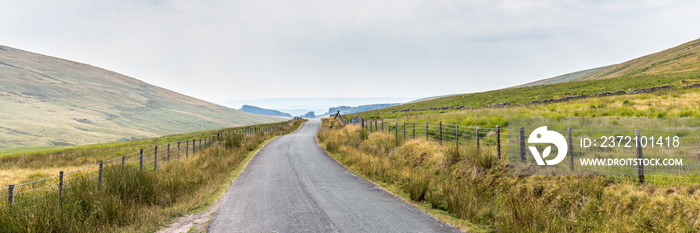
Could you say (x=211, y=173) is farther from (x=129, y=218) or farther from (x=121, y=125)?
(x=121, y=125)

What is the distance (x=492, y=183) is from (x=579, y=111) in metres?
15.2

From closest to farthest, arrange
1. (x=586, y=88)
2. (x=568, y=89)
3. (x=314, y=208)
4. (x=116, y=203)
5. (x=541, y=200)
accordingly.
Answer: (x=541, y=200) < (x=116, y=203) < (x=314, y=208) < (x=586, y=88) < (x=568, y=89)

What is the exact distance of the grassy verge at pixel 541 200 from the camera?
17.6ft

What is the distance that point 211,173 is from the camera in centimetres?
1288

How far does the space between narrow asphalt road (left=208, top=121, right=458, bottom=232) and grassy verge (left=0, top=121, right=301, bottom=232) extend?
3.95 ft

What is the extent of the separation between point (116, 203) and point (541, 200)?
9355mm

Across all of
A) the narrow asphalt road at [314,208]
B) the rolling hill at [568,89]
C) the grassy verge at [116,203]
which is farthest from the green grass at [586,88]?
the grassy verge at [116,203]

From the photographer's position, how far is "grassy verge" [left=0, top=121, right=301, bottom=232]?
19.1ft

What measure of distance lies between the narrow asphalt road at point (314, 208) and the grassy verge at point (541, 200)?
926mm

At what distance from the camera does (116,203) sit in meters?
7.25

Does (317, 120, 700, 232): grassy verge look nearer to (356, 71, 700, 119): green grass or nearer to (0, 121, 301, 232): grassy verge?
(0, 121, 301, 232): grassy verge

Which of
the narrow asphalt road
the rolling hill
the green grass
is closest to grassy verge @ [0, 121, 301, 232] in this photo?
the narrow asphalt road

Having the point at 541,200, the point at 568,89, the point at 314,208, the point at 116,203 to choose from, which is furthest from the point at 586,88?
the point at 116,203

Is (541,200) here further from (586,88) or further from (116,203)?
(586,88)
